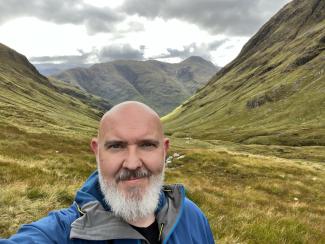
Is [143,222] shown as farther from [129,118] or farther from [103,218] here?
[129,118]

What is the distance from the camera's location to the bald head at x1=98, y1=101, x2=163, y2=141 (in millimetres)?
4793

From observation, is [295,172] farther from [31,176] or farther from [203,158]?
[31,176]

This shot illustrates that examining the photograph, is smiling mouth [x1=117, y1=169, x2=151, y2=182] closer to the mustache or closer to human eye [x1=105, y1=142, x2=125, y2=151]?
the mustache

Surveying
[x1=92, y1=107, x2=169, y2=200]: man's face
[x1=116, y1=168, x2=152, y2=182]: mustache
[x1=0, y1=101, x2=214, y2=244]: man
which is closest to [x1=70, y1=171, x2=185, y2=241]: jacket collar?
[x1=0, y1=101, x2=214, y2=244]: man

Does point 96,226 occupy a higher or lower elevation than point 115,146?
lower

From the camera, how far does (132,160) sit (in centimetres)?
456

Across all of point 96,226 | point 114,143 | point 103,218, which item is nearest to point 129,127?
point 114,143

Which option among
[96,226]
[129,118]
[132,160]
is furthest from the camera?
[129,118]

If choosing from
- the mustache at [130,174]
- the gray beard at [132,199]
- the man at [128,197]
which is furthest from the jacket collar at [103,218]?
the mustache at [130,174]

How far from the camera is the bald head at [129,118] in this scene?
479cm

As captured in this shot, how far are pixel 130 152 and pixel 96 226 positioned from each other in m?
0.97

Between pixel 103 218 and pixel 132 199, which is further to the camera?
pixel 132 199

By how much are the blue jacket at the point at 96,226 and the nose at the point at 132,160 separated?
551 mm

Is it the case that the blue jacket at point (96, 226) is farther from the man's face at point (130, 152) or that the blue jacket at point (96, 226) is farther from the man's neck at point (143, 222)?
the man's face at point (130, 152)
